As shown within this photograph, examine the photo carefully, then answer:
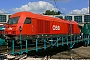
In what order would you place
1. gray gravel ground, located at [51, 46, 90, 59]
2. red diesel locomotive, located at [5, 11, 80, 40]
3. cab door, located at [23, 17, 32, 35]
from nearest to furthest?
red diesel locomotive, located at [5, 11, 80, 40]
cab door, located at [23, 17, 32, 35]
gray gravel ground, located at [51, 46, 90, 59]

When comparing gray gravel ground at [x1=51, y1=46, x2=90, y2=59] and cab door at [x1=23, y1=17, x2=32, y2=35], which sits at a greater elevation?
cab door at [x1=23, y1=17, x2=32, y2=35]

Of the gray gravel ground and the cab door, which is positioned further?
the gray gravel ground

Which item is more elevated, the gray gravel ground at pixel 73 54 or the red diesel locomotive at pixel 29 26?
the red diesel locomotive at pixel 29 26

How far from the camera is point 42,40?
17.2m

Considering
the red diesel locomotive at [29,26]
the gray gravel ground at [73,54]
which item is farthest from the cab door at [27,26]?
the gray gravel ground at [73,54]

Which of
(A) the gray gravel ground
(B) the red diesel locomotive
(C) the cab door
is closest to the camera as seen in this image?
(B) the red diesel locomotive

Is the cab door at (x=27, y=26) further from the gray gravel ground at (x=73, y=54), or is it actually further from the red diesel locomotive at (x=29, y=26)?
the gray gravel ground at (x=73, y=54)

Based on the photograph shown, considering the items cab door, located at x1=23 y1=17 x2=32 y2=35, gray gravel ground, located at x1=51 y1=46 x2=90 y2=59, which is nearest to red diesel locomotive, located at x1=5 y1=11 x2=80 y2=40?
cab door, located at x1=23 y1=17 x2=32 y2=35

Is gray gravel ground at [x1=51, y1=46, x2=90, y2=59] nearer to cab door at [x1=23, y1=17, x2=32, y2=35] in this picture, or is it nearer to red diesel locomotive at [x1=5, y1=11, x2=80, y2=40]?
red diesel locomotive at [x1=5, y1=11, x2=80, y2=40]

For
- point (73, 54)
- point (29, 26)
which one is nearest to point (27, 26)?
point (29, 26)

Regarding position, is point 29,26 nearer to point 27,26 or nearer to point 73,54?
point 27,26

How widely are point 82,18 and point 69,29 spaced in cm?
4304

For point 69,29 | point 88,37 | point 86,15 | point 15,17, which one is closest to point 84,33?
point 88,37

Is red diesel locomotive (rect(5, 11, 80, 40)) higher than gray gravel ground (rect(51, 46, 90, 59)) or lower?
higher
